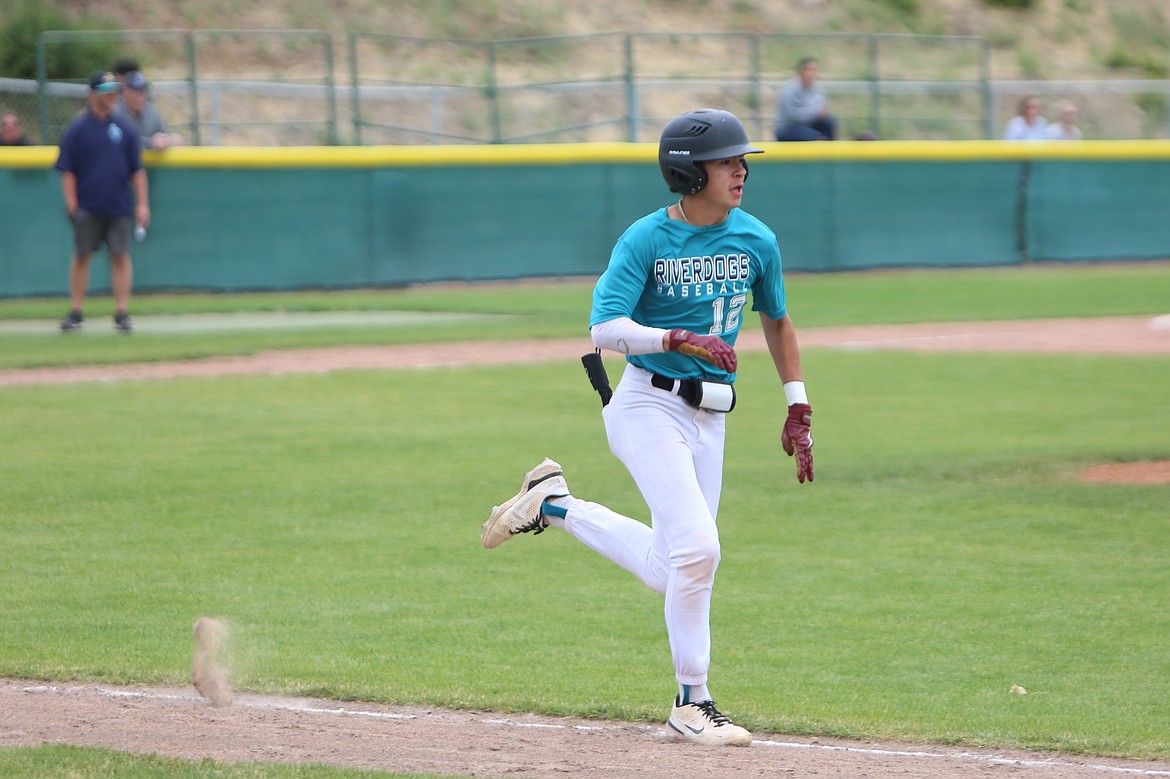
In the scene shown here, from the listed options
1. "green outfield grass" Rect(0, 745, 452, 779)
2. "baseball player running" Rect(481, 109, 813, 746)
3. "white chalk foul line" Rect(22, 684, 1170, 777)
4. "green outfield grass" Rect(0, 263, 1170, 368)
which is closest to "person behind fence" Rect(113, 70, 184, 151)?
"green outfield grass" Rect(0, 263, 1170, 368)

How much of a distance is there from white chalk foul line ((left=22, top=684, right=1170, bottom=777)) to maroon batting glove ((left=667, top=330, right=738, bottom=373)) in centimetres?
128

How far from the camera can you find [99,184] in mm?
14562

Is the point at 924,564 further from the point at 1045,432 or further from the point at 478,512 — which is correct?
the point at 1045,432

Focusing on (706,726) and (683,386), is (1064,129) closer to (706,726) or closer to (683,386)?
(683,386)

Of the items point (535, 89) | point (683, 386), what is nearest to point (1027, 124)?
point (535, 89)

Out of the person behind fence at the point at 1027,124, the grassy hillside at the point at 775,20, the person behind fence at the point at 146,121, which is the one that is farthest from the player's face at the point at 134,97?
the person behind fence at the point at 1027,124

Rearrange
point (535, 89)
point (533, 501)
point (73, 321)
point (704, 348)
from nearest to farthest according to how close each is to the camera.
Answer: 1. point (704, 348)
2. point (533, 501)
3. point (73, 321)
4. point (535, 89)

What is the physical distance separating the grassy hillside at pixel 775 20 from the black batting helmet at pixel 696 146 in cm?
2428

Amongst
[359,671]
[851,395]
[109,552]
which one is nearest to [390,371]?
[851,395]

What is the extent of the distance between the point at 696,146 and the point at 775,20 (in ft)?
99.8

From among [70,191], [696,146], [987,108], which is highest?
[987,108]

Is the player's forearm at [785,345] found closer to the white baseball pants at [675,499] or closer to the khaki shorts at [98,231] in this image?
the white baseball pants at [675,499]

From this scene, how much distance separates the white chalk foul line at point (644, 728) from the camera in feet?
16.0

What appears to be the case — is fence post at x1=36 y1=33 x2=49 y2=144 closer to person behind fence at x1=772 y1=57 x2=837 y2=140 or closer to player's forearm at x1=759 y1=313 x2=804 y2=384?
person behind fence at x1=772 y1=57 x2=837 y2=140
